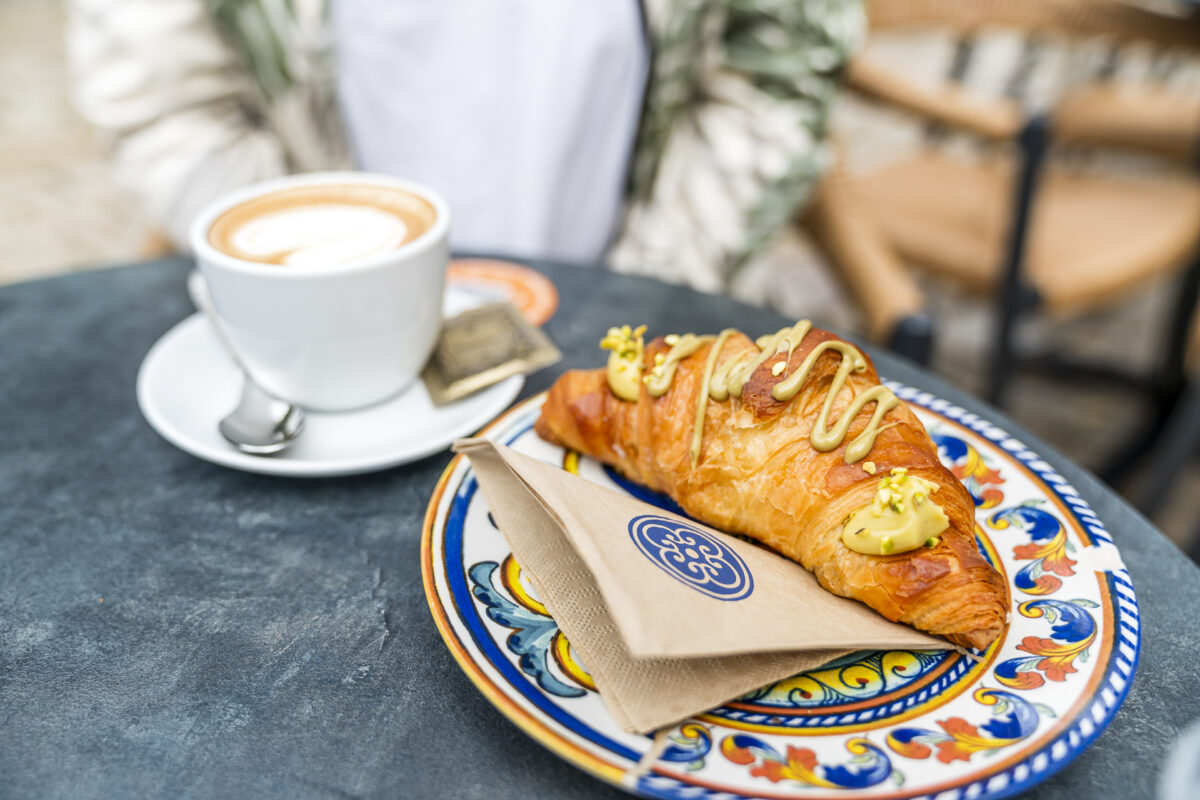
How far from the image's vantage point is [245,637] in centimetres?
47

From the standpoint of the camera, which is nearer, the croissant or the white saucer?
the croissant

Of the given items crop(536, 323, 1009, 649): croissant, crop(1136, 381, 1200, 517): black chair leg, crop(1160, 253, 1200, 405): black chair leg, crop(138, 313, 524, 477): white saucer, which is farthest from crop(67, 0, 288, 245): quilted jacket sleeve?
crop(1160, 253, 1200, 405): black chair leg

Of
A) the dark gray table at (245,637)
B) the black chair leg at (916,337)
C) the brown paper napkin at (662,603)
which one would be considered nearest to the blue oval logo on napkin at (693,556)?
the brown paper napkin at (662,603)

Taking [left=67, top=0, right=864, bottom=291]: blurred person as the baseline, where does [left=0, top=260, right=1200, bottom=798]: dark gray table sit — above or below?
below

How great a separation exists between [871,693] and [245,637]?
1.12 ft

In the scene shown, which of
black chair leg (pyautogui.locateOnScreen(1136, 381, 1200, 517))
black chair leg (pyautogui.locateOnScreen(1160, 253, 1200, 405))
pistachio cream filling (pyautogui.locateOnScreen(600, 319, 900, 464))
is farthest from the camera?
black chair leg (pyautogui.locateOnScreen(1160, 253, 1200, 405))

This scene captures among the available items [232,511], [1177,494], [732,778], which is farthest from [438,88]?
[1177,494]

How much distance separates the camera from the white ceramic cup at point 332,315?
0.58 m

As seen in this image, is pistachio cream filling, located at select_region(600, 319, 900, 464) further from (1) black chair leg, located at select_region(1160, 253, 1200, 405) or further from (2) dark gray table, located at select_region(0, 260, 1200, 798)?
(1) black chair leg, located at select_region(1160, 253, 1200, 405)

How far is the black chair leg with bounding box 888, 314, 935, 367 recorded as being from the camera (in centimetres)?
107

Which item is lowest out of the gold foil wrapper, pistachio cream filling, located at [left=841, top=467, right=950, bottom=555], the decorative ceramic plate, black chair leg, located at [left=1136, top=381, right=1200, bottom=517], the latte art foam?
black chair leg, located at [left=1136, top=381, right=1200, bottom=517]

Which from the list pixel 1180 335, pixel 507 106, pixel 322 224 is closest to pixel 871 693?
pixel 322 224

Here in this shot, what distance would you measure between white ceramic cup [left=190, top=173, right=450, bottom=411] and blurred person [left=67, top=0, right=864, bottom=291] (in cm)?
55

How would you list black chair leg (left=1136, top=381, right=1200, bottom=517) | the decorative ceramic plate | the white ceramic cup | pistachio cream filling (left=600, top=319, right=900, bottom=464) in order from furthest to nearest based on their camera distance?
black chair leg (left=1136, top=381, right=1200, bottom=517)
the white ceramic cup
pistachio cream filling (left=600, top=319, right=900, bottom=464)
the decorative ceramic plate
